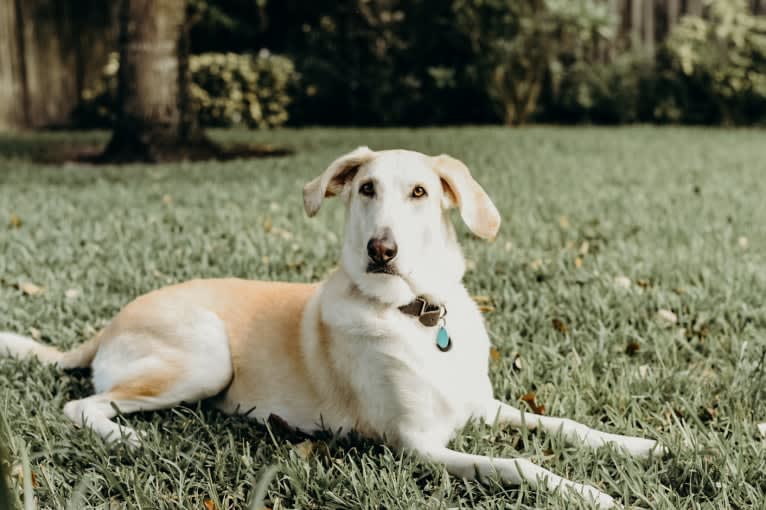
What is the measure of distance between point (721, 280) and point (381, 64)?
9.61 metres

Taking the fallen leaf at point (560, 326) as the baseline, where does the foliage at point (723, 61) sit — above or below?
above

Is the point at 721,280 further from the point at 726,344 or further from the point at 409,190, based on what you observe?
the point at 409,190

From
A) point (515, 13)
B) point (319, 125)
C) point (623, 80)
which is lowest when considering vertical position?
point (319, 125)

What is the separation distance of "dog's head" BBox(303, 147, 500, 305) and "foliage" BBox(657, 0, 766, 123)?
10733 millimetres

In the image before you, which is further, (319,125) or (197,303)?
Result: (319,125)

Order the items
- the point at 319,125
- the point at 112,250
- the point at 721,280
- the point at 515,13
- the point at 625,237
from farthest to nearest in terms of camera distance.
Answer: the point at 319,125
the point at 515,13
the point at 625,237
the point at 112,250
the point at 721,280

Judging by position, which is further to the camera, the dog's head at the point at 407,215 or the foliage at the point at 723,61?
the foliage at the point at 723,61

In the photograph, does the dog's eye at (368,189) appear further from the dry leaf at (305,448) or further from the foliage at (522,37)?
the foliage at (522,37)

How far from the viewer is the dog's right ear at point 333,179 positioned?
8.92 ft

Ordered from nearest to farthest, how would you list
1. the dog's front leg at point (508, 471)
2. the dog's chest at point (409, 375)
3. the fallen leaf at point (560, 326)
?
1. the dog's front leg at point (508, 471)
2. the dog's chest at point (409, 375)
3. the fallen leaf at point (560, 326)

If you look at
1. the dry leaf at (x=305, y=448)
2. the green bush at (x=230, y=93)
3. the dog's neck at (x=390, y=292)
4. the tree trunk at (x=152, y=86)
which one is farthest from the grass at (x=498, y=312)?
the green bush at (x=230, y=93)

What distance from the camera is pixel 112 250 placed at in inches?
199

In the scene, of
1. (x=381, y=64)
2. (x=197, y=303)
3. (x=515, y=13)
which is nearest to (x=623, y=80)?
(x=515, y=13)

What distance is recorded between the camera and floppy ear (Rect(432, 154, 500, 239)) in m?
2.67
